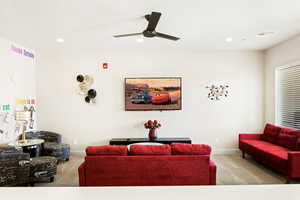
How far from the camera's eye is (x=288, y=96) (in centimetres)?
459

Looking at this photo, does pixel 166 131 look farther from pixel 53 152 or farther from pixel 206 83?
pixel 53 152

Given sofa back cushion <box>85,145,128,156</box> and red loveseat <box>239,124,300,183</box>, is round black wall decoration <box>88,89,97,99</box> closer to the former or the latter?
sofa back cushion <box>85,145,128,156</box>

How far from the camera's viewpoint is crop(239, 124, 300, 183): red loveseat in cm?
316

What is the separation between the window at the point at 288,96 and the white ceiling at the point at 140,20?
0.79 m

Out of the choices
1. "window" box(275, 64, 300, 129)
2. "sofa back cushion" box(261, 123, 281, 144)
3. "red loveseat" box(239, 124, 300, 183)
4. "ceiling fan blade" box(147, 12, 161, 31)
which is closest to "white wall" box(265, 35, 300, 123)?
"window" box(275, 64, 300, 129)

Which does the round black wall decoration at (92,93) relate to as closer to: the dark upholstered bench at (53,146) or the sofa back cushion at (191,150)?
the dark upholstered bench at (53,146)

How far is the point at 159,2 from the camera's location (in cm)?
266

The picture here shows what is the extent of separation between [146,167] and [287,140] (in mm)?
3145

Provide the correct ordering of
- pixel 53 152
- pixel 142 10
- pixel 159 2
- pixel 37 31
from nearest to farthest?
pixel 159 2, pixel 142 10, pixel 37 31, pixel 53 152

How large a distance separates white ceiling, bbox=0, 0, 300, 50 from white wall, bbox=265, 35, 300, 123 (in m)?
0.22

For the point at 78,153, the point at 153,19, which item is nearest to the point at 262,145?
the point at 153,19

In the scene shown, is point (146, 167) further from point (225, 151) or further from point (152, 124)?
point (225, 151)

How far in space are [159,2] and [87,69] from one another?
3246mm

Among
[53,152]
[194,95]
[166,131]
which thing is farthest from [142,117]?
[53,152]
